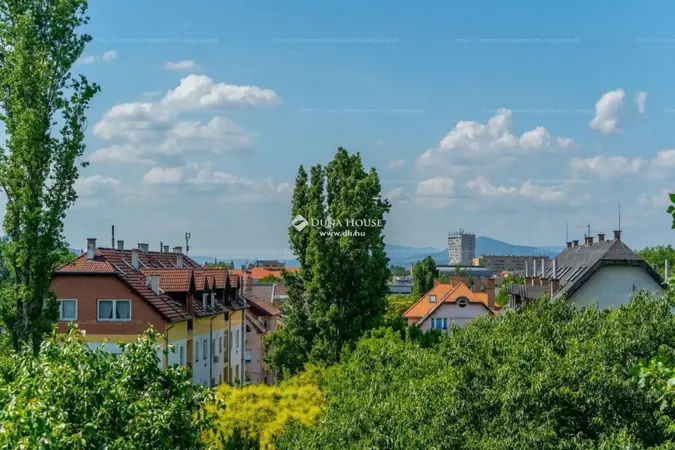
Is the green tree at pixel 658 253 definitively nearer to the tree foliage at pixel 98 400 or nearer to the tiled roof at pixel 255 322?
the tiled roof at pixel 255 322

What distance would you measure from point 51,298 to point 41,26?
9483 millimetres

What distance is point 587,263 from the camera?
51.8 m

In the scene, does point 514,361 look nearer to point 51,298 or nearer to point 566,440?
point 566,440

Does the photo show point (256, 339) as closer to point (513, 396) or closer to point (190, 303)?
point (190, 303)

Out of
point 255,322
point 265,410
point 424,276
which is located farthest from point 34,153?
point 424,276

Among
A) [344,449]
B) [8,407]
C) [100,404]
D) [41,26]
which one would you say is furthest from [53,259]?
[8,407]

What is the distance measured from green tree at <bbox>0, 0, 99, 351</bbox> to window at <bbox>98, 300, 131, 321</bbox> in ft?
32.6

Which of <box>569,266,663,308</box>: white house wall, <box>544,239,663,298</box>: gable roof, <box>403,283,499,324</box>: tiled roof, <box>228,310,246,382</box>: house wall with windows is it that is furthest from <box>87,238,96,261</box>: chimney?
<box>403,283,499,324</box>: tiled roof

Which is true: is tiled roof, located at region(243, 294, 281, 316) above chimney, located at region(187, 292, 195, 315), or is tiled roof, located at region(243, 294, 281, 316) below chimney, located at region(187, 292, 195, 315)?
below

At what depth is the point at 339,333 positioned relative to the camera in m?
39.8

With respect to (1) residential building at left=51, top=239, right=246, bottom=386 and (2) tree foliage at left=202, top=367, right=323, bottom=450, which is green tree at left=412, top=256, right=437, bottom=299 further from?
(2) tree foliage at left=202, top=367, right=323, bottom=450

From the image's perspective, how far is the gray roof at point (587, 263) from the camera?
4716 cm

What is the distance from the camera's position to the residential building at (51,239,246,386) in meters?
40.2

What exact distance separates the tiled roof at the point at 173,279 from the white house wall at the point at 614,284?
818 inches
